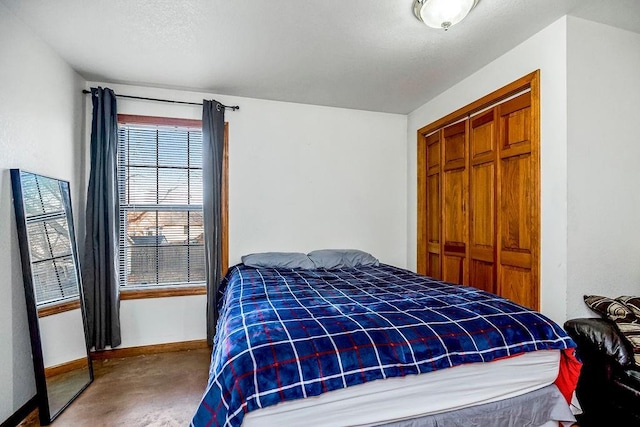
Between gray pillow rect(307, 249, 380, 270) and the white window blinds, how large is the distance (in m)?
1.21

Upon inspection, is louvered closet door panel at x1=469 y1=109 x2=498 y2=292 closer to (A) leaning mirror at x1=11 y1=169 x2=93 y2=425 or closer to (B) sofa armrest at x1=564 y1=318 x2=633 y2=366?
(B) sofa armrest at x1=564 y1=318 x2=633 y2=366

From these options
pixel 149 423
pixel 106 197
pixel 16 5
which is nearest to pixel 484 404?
pixel 149 423

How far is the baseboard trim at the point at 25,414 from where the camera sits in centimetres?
195

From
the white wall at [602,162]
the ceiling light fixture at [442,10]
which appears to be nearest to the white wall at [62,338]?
the ceiling light fixture at [442,10]

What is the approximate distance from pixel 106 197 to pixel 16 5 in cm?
147

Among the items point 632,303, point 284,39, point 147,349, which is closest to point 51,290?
point 147,349

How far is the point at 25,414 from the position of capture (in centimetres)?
207

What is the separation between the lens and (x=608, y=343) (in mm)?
1778

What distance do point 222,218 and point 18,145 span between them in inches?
64.1

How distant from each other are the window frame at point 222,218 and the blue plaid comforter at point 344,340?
4.57 ft

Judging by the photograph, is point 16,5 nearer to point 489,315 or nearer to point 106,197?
point 106,197

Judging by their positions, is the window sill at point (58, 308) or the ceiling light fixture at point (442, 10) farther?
the window sill at point (58, 308)

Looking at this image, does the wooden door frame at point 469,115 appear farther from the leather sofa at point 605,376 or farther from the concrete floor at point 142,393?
the concrete floor at point 142,393

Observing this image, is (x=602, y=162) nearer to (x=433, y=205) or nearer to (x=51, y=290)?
(x=433, y=205)
